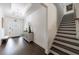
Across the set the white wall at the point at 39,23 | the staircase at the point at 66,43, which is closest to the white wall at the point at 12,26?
the white wall at the point at 39,23

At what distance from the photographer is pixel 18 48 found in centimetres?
153

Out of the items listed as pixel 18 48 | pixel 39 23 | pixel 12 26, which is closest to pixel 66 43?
pixel 39 23

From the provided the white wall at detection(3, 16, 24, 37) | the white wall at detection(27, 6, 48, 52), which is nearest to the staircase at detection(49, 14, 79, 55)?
the white wall at detection(27, 6, 48, 52)

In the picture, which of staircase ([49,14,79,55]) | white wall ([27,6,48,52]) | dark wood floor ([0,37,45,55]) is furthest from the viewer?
white wall ([27,6,48,52])

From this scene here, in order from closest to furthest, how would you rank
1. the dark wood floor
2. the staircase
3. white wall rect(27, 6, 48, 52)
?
the dark wood floor < the staircase < white wall rect(27, 6, 48, 52)

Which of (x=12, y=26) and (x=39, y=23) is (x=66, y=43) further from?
(x=12, y=26)

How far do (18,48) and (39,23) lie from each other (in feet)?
2.61

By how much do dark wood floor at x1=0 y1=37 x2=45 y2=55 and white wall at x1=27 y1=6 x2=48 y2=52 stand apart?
232 mm

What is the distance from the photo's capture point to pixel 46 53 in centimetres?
158

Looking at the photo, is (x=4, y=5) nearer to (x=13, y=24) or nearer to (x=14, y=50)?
(x=13, y=24)

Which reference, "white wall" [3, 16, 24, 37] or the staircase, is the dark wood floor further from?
the staircase

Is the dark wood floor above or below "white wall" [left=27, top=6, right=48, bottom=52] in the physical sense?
below

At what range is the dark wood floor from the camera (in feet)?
4.82
